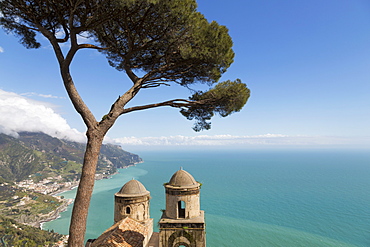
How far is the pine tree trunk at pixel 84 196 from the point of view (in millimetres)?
6297

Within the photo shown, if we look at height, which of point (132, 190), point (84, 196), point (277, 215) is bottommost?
point (277, 215)

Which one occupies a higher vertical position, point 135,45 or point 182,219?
point 135,45

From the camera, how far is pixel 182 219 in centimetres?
1177

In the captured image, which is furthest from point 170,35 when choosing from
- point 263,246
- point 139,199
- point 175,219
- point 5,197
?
point 5,197

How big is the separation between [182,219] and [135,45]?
9.28 m

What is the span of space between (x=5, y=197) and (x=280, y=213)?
127 metres

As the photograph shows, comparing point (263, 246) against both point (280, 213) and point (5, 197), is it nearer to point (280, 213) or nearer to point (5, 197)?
point (280, 213)

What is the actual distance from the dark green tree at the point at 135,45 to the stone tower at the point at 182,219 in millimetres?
4212

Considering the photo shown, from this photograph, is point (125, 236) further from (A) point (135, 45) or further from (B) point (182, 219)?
(A) point (135, 45)

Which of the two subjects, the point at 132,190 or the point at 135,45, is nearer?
the point at 135,45

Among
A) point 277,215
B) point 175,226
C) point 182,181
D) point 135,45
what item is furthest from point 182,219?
point 277,215

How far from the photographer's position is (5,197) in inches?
4190

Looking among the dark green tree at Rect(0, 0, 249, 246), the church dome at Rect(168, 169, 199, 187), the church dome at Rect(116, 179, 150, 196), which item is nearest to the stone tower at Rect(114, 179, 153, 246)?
the church dome at Rect(116, 179, 150, 196)

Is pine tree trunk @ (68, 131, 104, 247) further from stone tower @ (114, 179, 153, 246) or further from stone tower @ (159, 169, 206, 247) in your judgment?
stone tower @ (114, 179, 153, 246)
